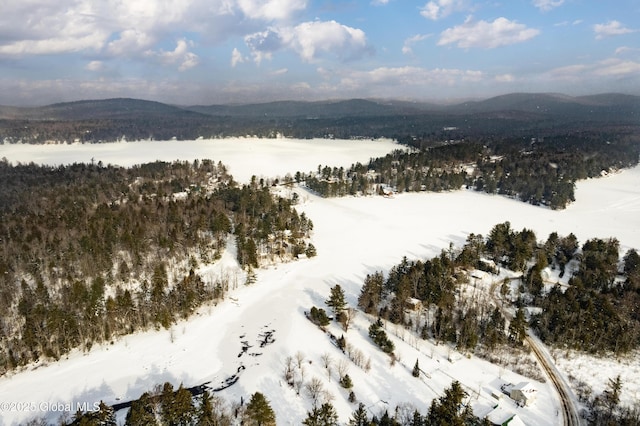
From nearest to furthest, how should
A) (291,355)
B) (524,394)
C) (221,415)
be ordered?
(221,415), (524,394), (291,355)

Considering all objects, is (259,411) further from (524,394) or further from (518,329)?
(518,329)

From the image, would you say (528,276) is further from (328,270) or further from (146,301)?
(146,301)

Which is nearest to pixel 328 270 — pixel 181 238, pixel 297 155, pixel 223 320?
pixel 223 320

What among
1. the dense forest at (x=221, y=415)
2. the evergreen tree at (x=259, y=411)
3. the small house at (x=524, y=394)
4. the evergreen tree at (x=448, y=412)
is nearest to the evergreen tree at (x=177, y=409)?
the dense forest at (x=221, y=415)

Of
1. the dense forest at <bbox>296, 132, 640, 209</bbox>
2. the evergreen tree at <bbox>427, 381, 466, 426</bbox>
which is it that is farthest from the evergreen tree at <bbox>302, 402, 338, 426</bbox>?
the dense forest at <bbox>296, 132, 640, 209</bbox>

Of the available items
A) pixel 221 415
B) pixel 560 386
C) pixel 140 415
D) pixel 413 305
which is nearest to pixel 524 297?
pixel 413 305
